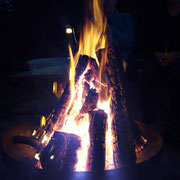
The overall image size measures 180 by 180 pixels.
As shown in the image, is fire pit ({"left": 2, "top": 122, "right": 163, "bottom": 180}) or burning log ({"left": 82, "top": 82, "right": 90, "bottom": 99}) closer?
fire pit ({"left": 2, "top": 122, "right": 163, "bottom": 180})

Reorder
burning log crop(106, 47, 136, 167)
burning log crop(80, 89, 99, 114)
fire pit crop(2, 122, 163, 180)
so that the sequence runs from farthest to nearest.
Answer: burning log crop(80, 89, 99, 114), burning log crop(106, 47, 136, 167), fire pit crop(2, 122, 163, 180)

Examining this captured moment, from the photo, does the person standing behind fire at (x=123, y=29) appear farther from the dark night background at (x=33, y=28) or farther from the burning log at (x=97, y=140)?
the burning log at (x=97, y=140)

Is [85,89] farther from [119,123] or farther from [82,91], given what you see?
[119,123]

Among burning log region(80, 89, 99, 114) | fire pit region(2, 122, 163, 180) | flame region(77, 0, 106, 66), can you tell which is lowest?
fire pit region(2, 122, 163, 180)

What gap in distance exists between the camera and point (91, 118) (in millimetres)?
1658

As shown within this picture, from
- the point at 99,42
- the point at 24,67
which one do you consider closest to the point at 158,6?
the point at 99,42

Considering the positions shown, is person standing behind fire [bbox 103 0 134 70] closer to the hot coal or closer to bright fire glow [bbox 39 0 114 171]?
bright fire glow [bbox 39 0 114 171]

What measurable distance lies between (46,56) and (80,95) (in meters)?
4.69

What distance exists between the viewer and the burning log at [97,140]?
149 cm

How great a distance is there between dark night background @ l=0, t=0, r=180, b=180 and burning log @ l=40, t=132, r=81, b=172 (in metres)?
1.71

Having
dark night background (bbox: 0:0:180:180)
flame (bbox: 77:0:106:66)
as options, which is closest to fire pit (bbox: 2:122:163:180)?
flame (bbox: 77:0:106:66)

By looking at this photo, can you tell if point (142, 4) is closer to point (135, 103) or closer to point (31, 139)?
point (135, 103)

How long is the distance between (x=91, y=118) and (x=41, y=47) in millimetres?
4856

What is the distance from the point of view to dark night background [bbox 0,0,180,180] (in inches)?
152
